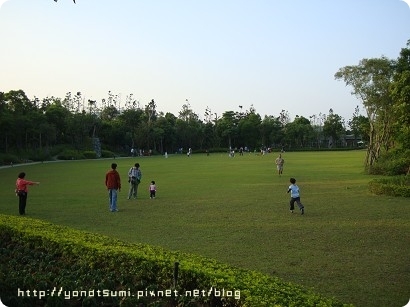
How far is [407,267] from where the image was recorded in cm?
794

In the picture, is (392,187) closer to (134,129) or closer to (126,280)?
(126,280)

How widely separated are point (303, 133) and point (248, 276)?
98957 mm

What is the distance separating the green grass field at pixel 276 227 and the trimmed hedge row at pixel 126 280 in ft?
5.73

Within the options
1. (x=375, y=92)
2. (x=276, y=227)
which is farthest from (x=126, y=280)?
(x=375, y=92)

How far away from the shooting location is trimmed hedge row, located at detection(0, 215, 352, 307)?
518 centimetres

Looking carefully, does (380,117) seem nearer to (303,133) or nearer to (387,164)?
(387,164)

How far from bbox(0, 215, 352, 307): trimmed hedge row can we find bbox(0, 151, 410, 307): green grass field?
175 centimetres

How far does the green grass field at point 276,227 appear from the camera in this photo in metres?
7.44

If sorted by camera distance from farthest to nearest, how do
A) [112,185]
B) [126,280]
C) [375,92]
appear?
[375,92], [112,185], [126,280]

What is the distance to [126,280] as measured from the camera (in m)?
6.27

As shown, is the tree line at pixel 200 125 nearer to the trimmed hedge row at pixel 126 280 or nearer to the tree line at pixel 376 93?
the tree line at pixel 376 93

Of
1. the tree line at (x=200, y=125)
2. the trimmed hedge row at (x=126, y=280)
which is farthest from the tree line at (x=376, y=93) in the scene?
the trimmed hedge row at (x=126, y=280)

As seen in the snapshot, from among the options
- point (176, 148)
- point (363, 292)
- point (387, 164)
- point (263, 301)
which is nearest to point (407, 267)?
point (363, 292)

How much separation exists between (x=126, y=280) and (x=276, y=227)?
20.7 feet
